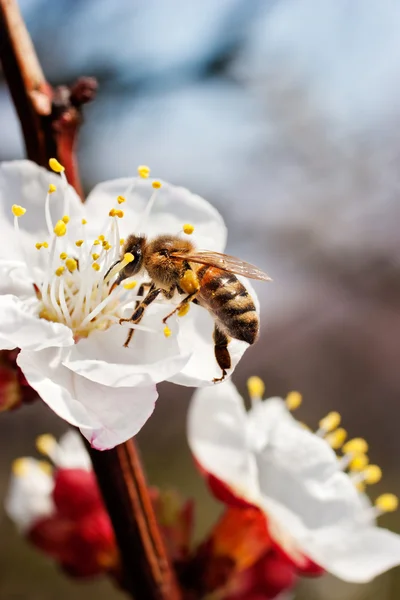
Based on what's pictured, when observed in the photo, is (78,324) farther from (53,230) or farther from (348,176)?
(348,176)

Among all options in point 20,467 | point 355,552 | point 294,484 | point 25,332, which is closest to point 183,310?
point 25,332

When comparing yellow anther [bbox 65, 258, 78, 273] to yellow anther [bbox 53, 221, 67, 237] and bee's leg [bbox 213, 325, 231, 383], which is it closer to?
yellow anther [bbox 53, 221, 67, 237]

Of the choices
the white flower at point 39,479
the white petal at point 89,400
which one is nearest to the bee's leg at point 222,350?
the white petal at point 89,400

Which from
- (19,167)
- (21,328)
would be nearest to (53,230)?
(19,167)

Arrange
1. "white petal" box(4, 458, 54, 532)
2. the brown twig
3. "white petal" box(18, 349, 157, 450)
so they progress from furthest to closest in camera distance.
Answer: "white petal" box(4, 458, 54, 532) → the brown twig → "white petal" box(18, 349, 157, 450)

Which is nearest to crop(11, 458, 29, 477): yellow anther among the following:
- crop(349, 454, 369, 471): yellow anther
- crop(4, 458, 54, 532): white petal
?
crop(4, 458, 54, 532): white petal

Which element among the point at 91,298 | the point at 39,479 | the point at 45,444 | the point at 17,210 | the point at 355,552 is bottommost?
the point at 39,479

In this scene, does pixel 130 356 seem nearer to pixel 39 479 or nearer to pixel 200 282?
pixel 200 282

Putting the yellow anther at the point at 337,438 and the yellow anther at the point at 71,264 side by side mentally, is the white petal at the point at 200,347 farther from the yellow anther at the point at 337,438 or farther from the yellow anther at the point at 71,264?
the yellow anther at the point at 337,438
